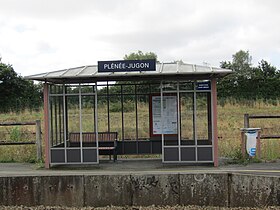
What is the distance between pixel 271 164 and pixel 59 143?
6.49 metres

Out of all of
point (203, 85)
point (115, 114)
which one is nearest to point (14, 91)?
point (115, 114)

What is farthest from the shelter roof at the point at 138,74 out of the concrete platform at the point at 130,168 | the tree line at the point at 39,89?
the tree line at the point at 39,89

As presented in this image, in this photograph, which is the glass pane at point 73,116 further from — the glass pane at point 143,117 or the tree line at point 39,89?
the tree line at point 39,89

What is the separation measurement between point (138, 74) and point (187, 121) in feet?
8.12

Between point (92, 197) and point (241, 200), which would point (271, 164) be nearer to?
point (241, 200)

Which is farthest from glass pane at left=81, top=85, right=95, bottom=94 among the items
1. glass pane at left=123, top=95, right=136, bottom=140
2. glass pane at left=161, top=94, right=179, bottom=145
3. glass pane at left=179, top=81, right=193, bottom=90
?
glass pane at left=179, top=81, right=193, bottom=90

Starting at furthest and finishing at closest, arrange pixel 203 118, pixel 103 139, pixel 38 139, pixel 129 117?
pixel 129 117, pixel 103 139, pixel 38 139, pixel 203 118

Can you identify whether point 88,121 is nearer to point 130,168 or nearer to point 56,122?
point 56,122

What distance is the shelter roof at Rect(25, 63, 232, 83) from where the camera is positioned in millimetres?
11677

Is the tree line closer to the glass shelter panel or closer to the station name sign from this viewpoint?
the glass shelter panel

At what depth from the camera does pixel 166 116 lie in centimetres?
1307

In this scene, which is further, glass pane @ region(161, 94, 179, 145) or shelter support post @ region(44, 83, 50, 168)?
glass pane @ region(161, 94, 179, 145)

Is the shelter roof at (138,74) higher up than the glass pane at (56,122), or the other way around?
the shelter roof at (138,74)

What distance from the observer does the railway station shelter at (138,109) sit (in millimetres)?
12063
